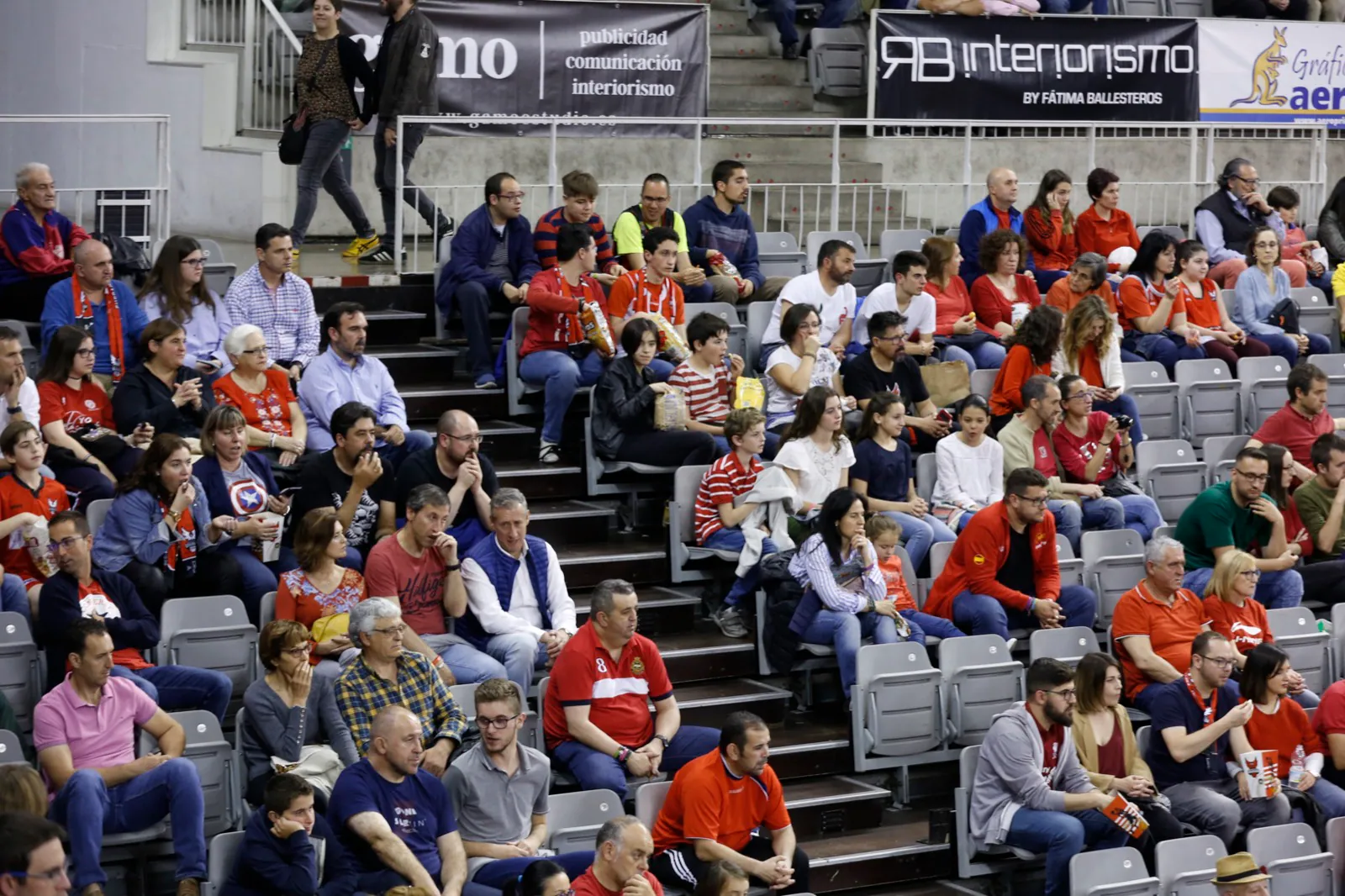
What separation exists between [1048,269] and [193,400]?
5.75 metres

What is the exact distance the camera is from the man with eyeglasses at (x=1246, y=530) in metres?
9.99

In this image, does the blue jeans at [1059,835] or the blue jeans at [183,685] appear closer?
the blue jeans at [183,685]

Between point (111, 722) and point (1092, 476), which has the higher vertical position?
point (1092, 476)

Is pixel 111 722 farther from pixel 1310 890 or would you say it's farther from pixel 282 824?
pixel 1310 890

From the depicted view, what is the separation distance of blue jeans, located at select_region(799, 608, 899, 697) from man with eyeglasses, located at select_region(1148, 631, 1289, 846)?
1.23 meters

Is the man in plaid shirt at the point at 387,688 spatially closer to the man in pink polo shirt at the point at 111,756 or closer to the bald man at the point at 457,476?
the man in pink polo shirt at the point at 111,756

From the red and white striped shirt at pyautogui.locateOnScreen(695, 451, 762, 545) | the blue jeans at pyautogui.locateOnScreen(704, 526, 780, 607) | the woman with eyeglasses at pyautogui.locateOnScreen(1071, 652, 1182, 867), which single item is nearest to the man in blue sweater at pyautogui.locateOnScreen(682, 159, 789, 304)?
the red and white striped shirt at pyautogui.locateOnScreen(695, 451, 762, 545)

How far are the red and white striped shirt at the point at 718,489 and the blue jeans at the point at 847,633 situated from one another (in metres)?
0.81

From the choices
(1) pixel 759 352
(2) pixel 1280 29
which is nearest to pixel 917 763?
(1) pixel 759 352

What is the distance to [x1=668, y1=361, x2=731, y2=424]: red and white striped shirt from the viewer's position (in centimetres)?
1016

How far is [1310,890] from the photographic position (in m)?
8.24

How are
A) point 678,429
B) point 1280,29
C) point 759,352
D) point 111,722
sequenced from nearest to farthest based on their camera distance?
1. point 111,722
2. point 678,429
3. point 759,352
4. point 1280,29

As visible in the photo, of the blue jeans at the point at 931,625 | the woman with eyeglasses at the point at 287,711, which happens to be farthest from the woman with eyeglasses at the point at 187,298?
the blue jeans at the point at 931,625

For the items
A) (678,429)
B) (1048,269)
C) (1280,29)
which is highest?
(1280,29)
